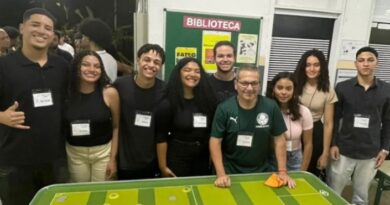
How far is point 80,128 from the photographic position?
73.8 inches

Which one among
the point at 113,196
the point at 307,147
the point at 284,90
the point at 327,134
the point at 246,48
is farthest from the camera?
Result: the point at 246,48

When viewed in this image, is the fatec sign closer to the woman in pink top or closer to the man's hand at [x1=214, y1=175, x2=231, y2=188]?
the woman in pink top

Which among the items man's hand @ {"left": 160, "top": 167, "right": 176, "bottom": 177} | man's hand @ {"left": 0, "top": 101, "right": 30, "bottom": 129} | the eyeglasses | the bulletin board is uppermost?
the bulletin board

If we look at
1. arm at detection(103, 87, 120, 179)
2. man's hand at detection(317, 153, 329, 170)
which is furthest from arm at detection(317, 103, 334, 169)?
arm at detection(103, 87, 120, 179)

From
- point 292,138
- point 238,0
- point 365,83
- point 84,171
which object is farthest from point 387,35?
point 84,171

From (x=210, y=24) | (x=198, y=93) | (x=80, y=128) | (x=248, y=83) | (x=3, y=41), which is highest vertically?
(x=210, y=24)

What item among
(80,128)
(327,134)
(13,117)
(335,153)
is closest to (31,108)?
(13,117)

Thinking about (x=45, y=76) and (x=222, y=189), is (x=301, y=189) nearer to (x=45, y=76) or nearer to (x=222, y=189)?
(x=222, y=189)

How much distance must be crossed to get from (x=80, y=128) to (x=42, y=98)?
29cm

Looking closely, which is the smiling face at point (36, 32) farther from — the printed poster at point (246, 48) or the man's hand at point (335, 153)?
the man's hand at point (335, 153)

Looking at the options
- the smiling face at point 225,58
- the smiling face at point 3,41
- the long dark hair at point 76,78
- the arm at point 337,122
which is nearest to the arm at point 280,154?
the smiling face at point 225,58

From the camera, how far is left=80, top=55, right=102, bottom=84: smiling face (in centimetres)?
189

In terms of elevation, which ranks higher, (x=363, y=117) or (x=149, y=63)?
(x=149, y=63)

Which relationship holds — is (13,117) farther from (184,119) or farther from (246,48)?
(246,48)
